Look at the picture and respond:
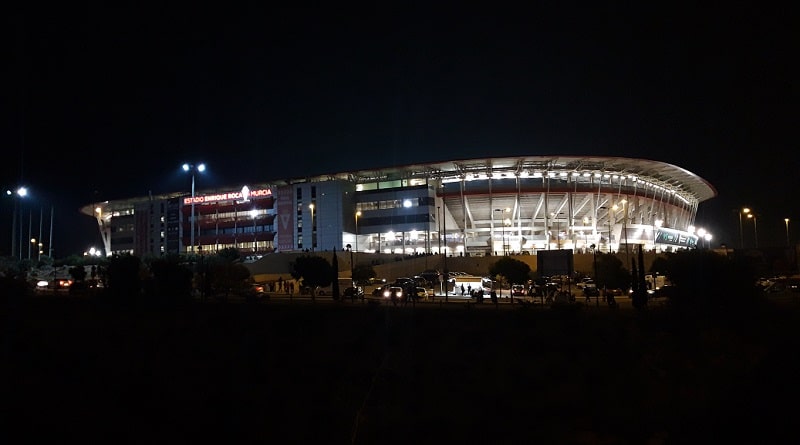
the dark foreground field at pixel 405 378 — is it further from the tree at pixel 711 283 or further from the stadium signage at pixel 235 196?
the stadium signage at pixel 235 196

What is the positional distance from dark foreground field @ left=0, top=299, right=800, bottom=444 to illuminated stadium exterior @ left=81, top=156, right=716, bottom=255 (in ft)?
199

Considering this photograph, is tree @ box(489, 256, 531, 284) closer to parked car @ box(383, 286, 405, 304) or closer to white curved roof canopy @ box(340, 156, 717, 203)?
parked car @ box(383, 286, 405, 304)

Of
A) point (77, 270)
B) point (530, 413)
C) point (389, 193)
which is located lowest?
point (530, 413)

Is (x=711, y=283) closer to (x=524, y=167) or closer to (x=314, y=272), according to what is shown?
(x=314, y=272)

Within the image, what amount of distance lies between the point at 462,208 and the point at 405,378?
71.2m

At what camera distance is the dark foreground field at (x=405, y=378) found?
15938mm

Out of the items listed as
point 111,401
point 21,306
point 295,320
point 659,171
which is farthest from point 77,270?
point 659,171

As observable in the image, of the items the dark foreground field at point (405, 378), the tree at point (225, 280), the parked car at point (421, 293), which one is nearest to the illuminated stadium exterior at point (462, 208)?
the tree at point (225, 280)

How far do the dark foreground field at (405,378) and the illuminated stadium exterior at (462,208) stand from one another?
6078 centimetres

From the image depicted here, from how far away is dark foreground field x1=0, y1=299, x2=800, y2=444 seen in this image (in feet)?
52.3

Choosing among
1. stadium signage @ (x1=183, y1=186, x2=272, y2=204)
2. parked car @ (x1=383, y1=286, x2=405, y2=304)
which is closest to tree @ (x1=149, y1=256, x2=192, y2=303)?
parked car @ (x1=383, y1=286, x2=405, y2=304)

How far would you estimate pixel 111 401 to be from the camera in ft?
58.9

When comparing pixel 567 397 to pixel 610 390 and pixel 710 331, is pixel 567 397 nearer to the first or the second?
pixel 610 390

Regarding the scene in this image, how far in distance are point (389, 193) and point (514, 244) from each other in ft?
69.7
